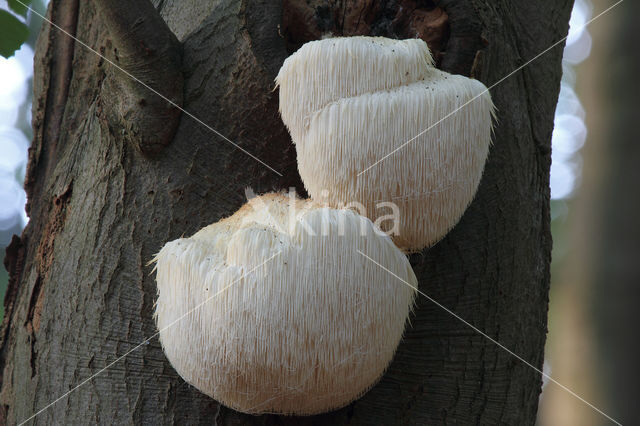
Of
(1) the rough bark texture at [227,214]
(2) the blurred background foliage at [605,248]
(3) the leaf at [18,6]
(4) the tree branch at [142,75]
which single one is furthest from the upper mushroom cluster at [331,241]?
(2) the blurred background foliage at [605,248]

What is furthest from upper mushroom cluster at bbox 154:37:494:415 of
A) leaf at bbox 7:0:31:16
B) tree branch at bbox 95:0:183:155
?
leaf at bbox 7:0:31:16

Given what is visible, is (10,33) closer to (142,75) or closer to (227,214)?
(142,75)

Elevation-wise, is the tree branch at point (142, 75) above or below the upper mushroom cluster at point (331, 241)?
above

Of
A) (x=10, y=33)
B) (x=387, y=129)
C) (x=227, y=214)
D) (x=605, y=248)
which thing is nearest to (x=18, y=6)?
(x=10, y=33)

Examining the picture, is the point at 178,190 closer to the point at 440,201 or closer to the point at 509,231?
the point at 440,201

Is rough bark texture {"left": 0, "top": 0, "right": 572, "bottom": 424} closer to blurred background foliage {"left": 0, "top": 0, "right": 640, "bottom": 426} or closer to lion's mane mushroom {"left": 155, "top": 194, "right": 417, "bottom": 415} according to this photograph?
lion's mane mushroom {"left": 155, "top": 194, "right": 417, "bottom": 415}

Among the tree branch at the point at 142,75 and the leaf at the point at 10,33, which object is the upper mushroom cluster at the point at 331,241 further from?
the leaf at the point at 10,33

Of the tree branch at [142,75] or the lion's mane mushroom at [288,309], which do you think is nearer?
the lion's mane mushroom at [288,309]

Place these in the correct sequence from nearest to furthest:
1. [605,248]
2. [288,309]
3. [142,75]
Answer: [288,309] → [142,75] → [605,248]
